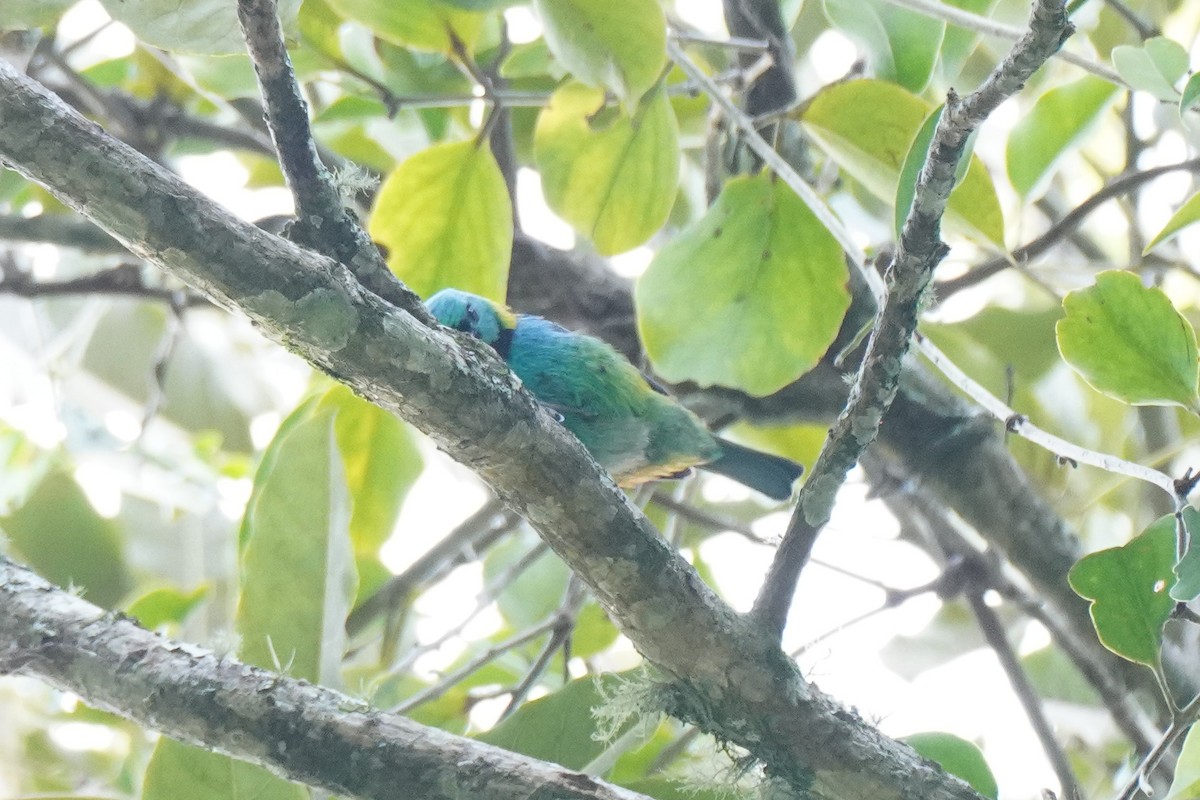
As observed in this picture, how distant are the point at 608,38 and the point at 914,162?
43 centimetres

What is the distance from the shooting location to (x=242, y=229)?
0.77m

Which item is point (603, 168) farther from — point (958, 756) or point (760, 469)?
point (958, 756)

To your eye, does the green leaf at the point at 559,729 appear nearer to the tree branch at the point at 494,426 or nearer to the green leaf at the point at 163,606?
the tree branch at the point at 494,426

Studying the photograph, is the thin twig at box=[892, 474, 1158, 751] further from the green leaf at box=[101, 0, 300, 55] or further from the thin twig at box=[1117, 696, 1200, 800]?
the green leaf at box=[101, 0, 300, 55]

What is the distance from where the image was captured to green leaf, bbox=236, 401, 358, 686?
1232mm

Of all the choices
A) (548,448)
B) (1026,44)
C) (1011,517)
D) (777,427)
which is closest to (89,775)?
(777,427)

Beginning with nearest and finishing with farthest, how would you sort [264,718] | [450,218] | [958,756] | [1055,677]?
[264,718]
[958,756]
[450,218]
[1055,677]

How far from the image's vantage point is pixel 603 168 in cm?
152

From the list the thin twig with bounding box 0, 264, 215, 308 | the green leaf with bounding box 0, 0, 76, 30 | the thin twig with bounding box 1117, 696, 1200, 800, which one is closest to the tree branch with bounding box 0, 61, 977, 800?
the thin twig with bounding box 1117, 696, 1200, 800

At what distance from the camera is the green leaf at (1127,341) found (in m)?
0.98

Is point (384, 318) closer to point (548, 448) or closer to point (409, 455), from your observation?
point (548, 448)

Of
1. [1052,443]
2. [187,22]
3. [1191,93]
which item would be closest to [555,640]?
[1052,443]

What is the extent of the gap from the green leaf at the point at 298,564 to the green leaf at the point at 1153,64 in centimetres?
96

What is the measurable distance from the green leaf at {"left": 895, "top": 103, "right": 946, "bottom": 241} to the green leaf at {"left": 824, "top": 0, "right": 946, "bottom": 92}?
357mm
